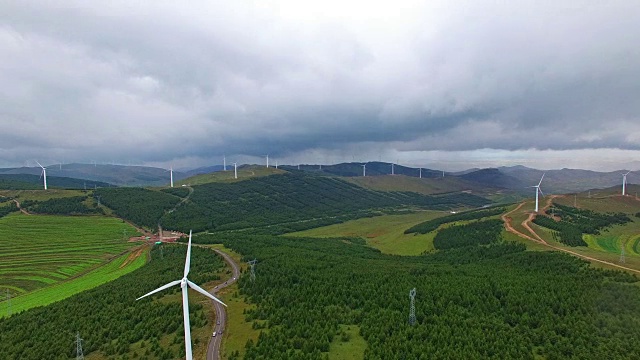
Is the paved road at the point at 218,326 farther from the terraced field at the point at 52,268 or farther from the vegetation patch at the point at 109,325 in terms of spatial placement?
the terraced field at the point at 52,268

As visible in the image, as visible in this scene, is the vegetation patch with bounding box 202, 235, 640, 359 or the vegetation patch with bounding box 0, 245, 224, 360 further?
the vegetation patch with bounding box 0, 245, 224, 360

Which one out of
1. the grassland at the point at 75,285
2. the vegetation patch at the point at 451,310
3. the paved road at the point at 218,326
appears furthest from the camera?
the grassland at the point at 75,285

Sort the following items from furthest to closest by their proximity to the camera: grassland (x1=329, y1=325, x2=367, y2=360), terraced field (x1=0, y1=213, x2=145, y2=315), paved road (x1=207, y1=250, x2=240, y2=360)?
terraced field (x1=0, y1=213, x2=145, y2=315)
paved road (x1=207, y1=250, x2=240, y2=360)
grassland (x1=329, y1=325, x2=367, y2=360)

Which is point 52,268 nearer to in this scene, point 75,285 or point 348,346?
point 75,285

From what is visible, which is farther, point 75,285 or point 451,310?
point 75,285

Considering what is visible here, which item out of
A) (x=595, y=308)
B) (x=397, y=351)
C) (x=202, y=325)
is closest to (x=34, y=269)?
(x=202, y=325)

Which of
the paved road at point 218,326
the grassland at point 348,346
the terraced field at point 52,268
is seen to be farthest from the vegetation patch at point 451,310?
the terraced field at point 52,268

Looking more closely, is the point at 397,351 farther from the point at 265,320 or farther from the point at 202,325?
the point at 202,325

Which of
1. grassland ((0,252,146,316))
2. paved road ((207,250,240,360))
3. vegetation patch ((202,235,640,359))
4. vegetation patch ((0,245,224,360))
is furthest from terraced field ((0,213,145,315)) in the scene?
vegetation patch ((202,235,640,359))

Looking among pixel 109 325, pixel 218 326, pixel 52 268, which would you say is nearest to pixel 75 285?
pixel 52 268

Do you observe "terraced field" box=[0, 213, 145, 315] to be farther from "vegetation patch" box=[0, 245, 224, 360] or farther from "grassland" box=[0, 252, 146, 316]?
"vegetation patch" box=[0, 245, 224, 360]

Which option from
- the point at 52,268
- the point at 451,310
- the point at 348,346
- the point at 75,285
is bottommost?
the point at 75,285
